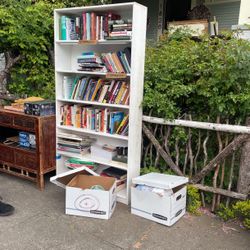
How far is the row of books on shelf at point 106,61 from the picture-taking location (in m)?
2.63

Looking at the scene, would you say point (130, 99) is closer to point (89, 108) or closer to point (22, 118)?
point (89, 108)

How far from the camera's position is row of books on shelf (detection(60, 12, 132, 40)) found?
8.33ft

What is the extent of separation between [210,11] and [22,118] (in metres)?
4.46

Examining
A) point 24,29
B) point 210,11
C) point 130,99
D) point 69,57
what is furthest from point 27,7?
point 210,11

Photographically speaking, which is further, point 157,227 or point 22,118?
point 22,118

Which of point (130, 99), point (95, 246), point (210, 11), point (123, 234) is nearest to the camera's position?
point (95, 246)

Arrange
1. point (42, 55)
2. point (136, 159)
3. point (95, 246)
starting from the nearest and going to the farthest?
point (95, 246) → point (136, 159) → point (42, 55)

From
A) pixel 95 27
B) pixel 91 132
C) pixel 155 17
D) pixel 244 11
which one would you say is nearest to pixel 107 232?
pixel 91 132

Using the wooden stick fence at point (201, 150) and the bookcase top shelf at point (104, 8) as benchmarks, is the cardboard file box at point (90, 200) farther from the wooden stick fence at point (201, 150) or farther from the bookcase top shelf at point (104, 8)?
the bookcase top shelf at point (104, 8)

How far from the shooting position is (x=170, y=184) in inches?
91.6

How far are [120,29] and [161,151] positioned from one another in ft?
4.34

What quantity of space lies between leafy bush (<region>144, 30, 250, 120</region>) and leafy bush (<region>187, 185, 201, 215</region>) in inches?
29.2

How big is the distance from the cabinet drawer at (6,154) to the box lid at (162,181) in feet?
5.48

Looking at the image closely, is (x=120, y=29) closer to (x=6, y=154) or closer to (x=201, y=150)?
(x=201, y=150)
